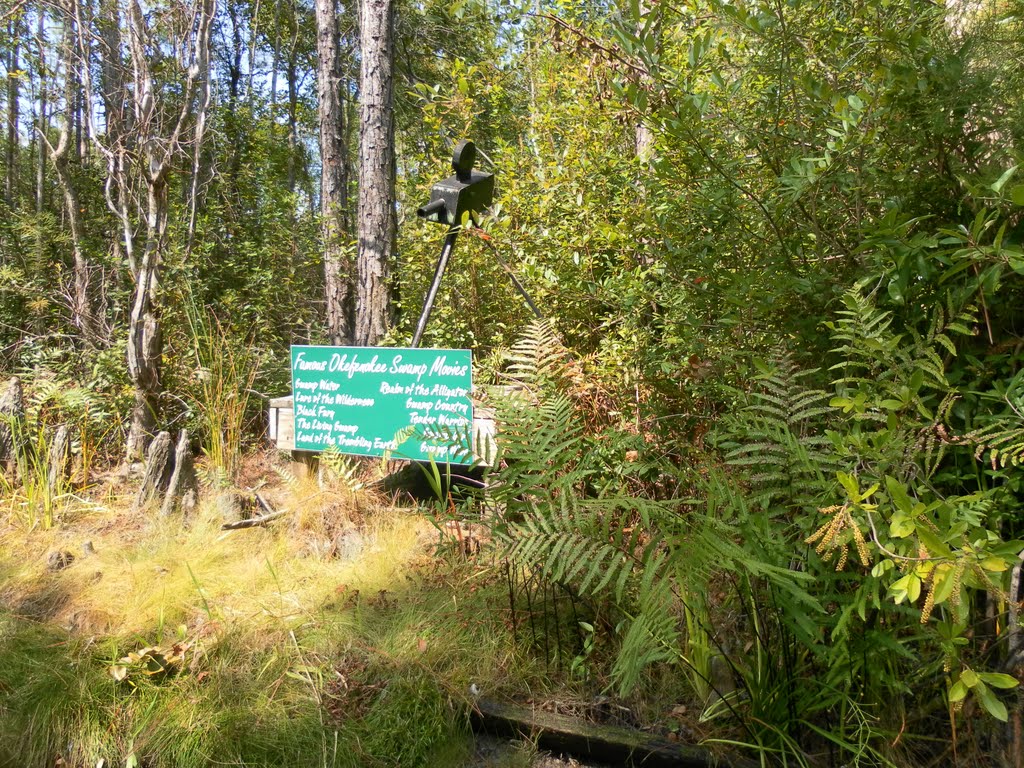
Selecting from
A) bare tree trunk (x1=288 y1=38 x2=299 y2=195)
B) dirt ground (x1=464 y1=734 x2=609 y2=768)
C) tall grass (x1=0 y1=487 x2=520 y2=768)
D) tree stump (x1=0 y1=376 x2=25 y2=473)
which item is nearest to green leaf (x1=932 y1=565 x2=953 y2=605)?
dirt ground (x1=464 y1=734 x2=609 y2=768)

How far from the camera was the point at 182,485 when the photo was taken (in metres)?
4.18

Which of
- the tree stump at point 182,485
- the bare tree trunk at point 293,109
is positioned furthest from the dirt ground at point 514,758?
the bare tree trunk at point 293,109

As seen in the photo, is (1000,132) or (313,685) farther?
(313,685)

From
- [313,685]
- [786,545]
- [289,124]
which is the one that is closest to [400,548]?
[313,685]

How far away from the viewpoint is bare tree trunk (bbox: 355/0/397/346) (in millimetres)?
4898

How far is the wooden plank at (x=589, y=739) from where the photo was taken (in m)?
1.99

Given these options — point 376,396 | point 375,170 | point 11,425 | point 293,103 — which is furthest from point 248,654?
point 293,103

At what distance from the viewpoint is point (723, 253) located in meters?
2.44

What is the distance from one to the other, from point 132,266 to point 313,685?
11.2 feet

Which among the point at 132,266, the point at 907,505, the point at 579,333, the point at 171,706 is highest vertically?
the point at 132,266

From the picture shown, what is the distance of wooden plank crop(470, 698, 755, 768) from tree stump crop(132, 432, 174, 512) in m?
2.83

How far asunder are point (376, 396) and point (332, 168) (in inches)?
144

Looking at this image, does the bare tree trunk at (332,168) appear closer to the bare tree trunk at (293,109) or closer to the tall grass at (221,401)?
the tall grass at (221,401)

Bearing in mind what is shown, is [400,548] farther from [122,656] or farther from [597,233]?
[597,233]
